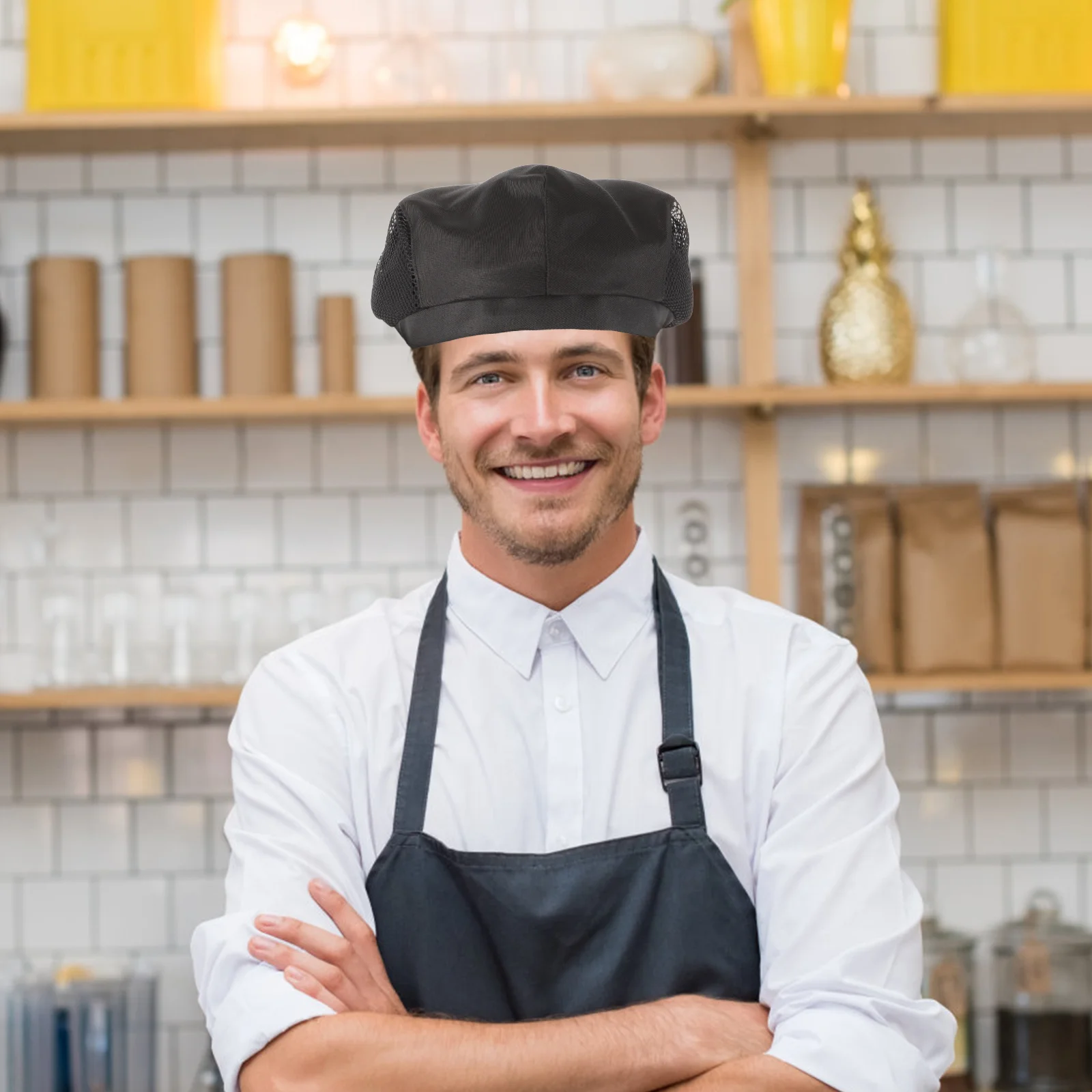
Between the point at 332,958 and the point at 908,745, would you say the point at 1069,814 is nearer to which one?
the point at 908,745

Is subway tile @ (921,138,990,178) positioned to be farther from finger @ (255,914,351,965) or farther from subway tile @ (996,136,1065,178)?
finger @ (255,914,351,965)

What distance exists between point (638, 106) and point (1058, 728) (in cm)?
150

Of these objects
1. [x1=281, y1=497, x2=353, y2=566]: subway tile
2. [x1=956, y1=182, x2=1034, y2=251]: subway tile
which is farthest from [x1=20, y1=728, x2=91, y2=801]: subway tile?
[x1=956, y1=182, x2=1034, y2=251]: subway tile

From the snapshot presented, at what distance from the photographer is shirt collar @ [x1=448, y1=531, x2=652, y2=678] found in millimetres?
1681

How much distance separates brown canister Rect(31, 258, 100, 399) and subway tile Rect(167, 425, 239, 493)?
212 millimetres

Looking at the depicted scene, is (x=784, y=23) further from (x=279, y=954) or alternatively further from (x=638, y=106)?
(x=279, y=954)

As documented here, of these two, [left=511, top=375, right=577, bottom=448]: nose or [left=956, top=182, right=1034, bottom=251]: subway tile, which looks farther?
[left=956, top=182, right=1034, bottom=251]: subway tile

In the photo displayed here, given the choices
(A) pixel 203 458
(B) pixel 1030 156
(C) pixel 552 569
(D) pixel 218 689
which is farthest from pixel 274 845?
(B) pixel 1030 156

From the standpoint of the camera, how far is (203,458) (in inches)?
120

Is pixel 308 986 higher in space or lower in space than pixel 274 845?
lower

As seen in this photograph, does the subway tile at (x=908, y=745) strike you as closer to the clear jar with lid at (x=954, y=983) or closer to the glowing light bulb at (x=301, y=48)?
the clear jar with lid at (x=954, y=983)

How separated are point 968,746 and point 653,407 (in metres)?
1.60

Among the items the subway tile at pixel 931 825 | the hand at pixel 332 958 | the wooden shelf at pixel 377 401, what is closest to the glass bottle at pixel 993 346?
the wooden shelf at pixel 377 401

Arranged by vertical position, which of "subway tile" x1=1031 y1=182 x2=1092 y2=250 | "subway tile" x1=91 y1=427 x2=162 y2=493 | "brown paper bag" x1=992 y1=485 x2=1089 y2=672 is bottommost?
"brown paper bag" x1=992 y1=485 x2=1089 y2=672
